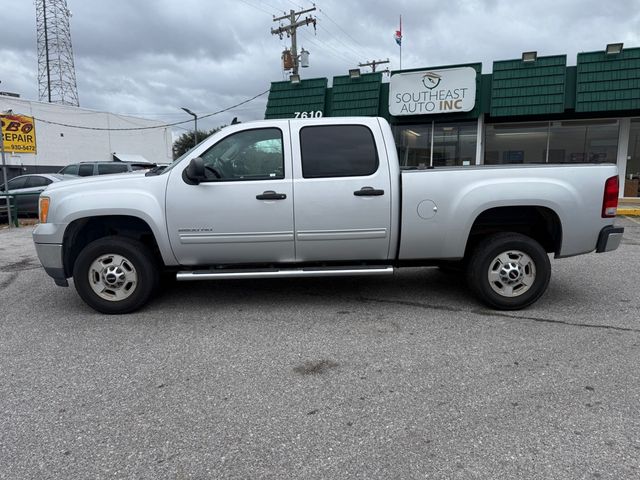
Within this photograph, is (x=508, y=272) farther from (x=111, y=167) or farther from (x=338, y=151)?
(x=111, y=167)

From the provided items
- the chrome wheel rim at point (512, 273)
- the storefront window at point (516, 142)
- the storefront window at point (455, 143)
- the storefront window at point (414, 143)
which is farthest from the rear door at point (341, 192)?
the storefront window at point (516, 142)

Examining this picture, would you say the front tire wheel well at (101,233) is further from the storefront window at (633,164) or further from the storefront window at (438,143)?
the storefront window at (633,164)

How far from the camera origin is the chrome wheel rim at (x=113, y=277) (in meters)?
4.73

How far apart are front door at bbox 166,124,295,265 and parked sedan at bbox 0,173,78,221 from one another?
1181 centimetres

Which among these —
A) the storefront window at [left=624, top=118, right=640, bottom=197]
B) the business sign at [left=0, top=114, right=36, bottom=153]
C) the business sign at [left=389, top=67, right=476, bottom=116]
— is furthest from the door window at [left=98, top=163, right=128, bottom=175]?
the storefront window at [left=624, top=118, right=640, bottom=197]

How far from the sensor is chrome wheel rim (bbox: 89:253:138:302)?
473cm

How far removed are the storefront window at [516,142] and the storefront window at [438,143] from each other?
28.2 inches

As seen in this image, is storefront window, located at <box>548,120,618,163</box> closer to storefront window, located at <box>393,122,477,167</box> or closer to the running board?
storefront window, located at <box>393,122,477,167</box>

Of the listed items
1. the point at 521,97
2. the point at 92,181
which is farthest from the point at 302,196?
the point at 521,97

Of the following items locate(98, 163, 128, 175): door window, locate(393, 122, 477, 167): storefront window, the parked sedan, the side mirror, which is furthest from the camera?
locate(98, 163, 128, 175): door window

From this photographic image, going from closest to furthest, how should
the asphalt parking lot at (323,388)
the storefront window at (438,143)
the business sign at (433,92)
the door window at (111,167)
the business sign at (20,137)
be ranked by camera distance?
1. the asphalt parking lot at (323,388)
2. the business sign at (433,92)
3. the storefront window at (438,143)
4. the door window at (111,167)
5. the business sign at (20,137)

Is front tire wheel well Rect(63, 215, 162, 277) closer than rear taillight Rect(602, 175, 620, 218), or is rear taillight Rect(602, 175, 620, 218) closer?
rear taillight Rect(602, 175, 620, 218)

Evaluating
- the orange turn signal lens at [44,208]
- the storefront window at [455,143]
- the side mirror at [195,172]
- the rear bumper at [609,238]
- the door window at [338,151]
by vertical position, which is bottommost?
the rear bumper at [609,238]

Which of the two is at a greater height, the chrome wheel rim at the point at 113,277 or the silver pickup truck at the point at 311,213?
the silver pickup truck at the point at 311,213
